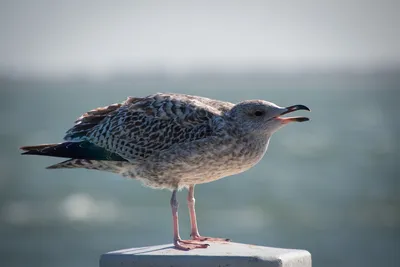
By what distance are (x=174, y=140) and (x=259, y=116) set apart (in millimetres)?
839

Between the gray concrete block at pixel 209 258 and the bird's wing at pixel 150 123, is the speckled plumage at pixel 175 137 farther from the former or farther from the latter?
the gray concrete block at pixel 209 258

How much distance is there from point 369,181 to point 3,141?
2792cm

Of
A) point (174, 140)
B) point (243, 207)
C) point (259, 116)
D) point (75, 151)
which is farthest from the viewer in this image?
point (243, 207)

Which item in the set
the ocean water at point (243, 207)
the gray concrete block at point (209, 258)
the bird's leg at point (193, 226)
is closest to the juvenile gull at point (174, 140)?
the bird's leg at point (193, 226)

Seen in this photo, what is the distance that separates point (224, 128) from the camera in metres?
8.38

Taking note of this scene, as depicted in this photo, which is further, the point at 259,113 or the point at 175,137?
the point at 175,137

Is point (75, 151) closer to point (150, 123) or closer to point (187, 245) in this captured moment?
point (150, 123)

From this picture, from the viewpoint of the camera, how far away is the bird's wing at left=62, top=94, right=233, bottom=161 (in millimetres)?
8602

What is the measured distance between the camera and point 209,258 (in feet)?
20.3

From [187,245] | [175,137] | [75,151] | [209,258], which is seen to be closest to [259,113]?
[175,137]

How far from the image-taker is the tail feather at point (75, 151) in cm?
862

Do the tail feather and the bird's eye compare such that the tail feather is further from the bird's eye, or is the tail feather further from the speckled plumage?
the bird's eye

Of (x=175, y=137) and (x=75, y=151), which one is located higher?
(x=175, y=137)

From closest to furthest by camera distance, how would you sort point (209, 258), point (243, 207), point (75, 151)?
1. point (209, 258)
2. point (75, 151)
3. point (243, 207)
